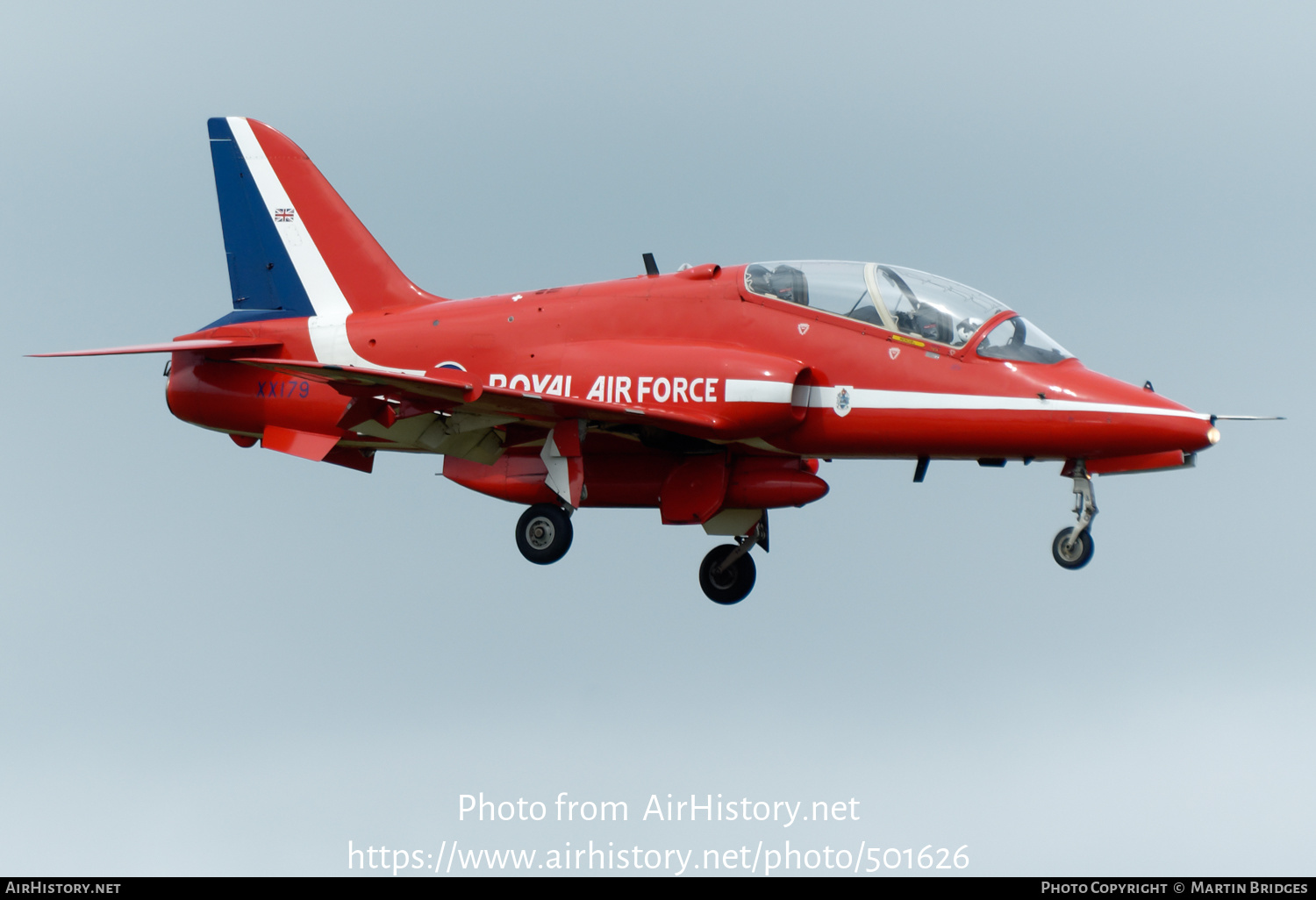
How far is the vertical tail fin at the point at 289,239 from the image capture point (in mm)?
22766

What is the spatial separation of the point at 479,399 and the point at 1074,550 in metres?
7.33

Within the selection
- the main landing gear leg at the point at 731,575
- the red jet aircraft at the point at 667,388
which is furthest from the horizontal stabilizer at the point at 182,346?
the main landing gear leg at the point at 731,575

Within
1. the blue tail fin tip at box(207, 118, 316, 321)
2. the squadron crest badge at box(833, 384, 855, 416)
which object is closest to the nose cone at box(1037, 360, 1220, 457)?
the squadron crest badge at box(833, 384, 855, 416)

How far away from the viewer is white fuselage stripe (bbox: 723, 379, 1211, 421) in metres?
18.4

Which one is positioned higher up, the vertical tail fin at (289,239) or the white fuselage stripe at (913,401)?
the vertical tail fin at (289,239)

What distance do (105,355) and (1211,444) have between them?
1424 cm

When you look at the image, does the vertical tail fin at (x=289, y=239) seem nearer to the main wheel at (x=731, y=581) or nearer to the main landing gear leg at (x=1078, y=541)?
the main wheel at (x=731, y=581)

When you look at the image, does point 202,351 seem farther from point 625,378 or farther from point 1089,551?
point 1089,551

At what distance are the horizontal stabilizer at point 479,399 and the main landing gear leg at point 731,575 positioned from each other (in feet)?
10.7

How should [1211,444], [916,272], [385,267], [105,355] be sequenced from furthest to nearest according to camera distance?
1. [385,267]
2. [105,355]
3. [916,272]
4. [1211,444]

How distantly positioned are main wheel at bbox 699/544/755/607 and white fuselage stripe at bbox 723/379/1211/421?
347cm

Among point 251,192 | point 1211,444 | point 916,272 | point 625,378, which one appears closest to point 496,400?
point 625,378

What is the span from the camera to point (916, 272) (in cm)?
1966

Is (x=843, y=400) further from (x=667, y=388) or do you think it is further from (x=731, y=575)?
(x=731, y=575)
